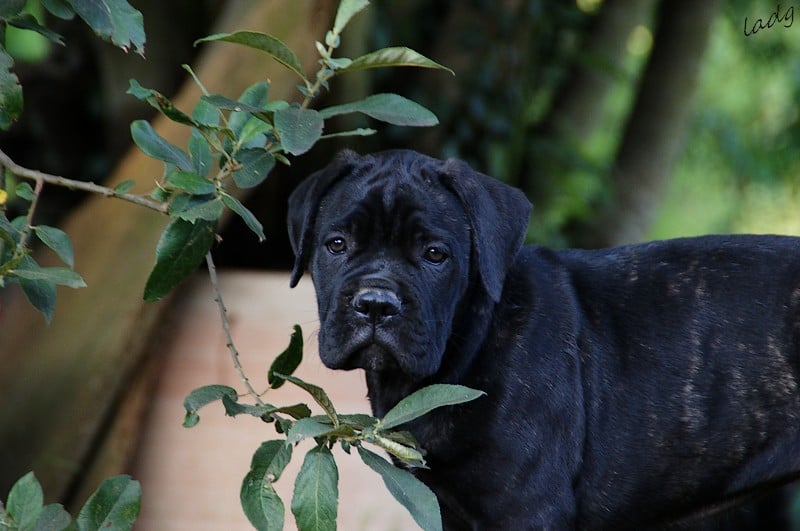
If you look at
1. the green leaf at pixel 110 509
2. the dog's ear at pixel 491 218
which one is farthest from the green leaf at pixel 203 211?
the dog's ear at pixel 491 218

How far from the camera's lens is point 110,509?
319cm

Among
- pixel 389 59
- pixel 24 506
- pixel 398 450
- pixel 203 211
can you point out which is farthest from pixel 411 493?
pixel 389 59

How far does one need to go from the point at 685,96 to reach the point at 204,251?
533 centimetres

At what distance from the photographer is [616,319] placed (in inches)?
153

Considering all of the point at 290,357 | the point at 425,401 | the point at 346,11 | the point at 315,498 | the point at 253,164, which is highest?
the point at 346,11

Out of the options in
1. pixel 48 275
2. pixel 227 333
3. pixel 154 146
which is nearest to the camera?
pixel 48 275

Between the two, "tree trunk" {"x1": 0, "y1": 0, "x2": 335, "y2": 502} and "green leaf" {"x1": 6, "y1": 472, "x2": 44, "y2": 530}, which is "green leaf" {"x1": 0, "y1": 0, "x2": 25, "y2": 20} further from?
"tree trunk" {"x1": 0, "y1": 0, "x2": 335, "y2": 502}

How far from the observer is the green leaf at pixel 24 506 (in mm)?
2994

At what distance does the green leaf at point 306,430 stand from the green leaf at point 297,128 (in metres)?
0.65

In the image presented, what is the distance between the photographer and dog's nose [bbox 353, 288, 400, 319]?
3.38 meters

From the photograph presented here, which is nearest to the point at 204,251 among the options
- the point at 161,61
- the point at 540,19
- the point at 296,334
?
the point at 296,334

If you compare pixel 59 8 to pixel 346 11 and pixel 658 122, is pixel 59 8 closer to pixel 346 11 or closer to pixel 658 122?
pixel 346 11

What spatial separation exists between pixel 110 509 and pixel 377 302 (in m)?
0.93

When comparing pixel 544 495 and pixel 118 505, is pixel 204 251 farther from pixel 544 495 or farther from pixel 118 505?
pixel 544 495
